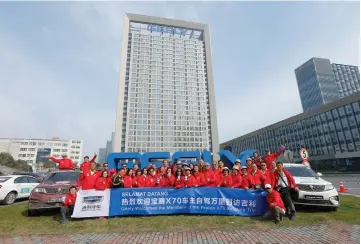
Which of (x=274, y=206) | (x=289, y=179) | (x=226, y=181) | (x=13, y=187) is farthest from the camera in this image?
(x=13, y=187)

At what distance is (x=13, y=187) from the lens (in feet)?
36.0

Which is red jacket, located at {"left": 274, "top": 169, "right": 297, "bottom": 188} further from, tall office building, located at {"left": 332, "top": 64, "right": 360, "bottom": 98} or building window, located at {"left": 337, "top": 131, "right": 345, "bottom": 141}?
tall office building, located at {"left": 332, "top": 64, "right": 360, "bottom": 98}

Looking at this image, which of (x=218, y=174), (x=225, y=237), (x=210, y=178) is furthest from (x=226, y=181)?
(x=225, y=237)

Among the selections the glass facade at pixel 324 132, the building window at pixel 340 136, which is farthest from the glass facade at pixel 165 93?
the building window at pixel 340 136

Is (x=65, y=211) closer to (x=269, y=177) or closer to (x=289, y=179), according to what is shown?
(x=269, y=177)

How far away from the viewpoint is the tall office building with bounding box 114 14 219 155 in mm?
88500

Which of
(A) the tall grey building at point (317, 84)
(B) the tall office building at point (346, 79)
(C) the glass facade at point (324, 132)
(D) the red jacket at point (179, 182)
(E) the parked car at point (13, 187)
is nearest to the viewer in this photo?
(D) the red jacket at point (179, 182)

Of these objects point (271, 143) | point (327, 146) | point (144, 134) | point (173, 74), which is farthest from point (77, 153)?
point (327, 146)

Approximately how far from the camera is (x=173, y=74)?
331 feet

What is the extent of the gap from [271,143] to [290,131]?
10484mm

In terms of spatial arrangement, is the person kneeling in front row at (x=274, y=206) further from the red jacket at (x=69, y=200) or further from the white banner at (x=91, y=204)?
the red jacket at (x=69, y=200)

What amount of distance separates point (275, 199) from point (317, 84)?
124 metres

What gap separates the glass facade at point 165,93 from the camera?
8906cm

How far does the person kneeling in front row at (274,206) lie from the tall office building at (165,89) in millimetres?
79998
